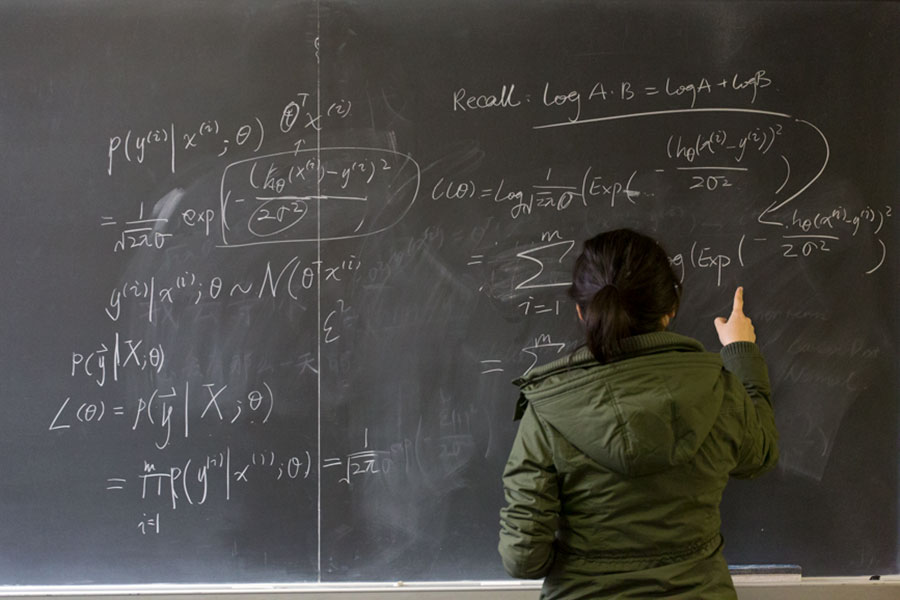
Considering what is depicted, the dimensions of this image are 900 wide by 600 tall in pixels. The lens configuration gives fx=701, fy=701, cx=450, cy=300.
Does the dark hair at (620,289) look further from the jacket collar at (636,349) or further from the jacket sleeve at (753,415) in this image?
the jacket sleeve at (753,415)

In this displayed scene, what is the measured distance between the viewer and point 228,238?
237 centimetres

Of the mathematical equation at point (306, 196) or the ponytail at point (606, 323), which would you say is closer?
the ponytail at point (606, 323)

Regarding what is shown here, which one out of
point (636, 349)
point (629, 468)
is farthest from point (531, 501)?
point (636, 349)

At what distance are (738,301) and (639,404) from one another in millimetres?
1019

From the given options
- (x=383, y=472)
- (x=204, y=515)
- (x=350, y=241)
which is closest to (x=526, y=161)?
(x=350, y=241)

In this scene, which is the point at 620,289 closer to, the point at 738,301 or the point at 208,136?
the point at 738,301

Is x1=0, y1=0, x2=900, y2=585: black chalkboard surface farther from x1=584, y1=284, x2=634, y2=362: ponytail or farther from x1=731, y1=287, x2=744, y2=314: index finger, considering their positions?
x1=584, y1=284, x2=634, y2=362: ponytail

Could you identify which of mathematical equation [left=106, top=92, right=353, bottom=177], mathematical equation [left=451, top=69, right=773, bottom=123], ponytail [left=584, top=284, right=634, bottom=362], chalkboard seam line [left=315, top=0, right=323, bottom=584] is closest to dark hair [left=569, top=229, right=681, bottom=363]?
ponytail [left=584, top=284, right=634, bottom=362]

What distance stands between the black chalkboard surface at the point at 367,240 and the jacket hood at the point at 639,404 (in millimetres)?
785

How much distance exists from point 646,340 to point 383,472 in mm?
1145

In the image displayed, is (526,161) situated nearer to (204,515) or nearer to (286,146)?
(286,146)

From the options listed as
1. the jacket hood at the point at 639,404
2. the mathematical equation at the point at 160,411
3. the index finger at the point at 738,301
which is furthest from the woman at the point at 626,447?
the mathematical equation at the point at 160,411

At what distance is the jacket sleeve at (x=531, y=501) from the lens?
5.37 feet

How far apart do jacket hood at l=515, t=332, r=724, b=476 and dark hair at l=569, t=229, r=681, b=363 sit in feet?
0.15
